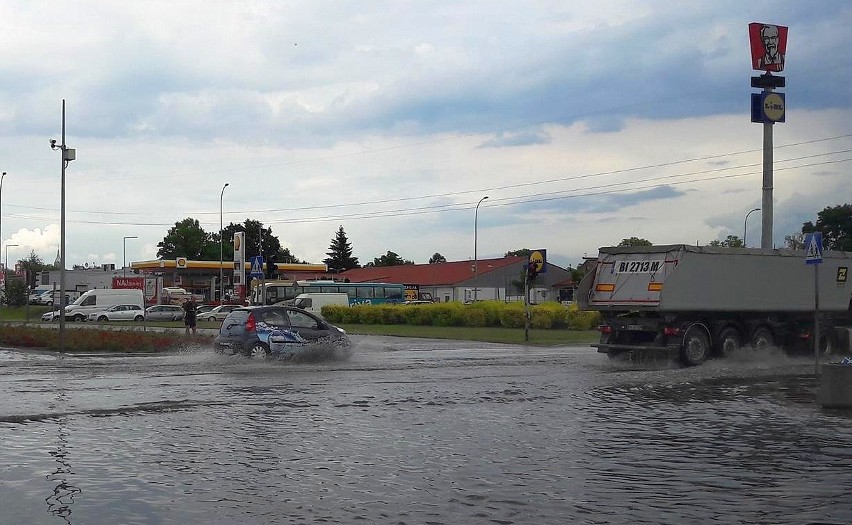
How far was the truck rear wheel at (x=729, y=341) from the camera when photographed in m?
24.2

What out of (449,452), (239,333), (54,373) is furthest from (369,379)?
(449,452)

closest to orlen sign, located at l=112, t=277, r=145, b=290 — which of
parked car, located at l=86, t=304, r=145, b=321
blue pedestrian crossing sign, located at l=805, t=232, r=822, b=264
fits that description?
parked car, located at l=86, t=304, r=145, b=321

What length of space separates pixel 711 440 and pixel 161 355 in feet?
63.6

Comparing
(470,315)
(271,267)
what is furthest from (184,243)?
(271,267)

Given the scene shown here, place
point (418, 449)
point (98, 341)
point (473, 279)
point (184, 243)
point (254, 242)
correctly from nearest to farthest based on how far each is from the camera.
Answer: point (418, 449) < point (98, 341) < point (473, 279) < point (254, 242) < point (184, 243)

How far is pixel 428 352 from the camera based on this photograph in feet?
98.9

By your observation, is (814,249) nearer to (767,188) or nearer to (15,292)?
(767,188)

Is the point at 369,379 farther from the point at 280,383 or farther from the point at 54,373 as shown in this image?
the point at 54,373

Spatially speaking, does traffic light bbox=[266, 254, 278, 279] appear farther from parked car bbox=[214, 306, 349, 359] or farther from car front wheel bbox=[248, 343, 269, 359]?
car front wheel bbox=[248, 343, 269, 359]

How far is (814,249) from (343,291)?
55964 mm

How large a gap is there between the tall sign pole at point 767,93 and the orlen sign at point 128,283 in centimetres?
4894

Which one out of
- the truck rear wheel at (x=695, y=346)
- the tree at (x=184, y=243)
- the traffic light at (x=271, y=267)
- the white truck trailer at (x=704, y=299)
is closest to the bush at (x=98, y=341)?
the traffic light at (x=271, y=267)

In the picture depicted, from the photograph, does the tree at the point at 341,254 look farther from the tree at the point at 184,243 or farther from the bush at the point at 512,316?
the bush at the point at 512,316

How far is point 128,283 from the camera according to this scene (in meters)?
75.7
